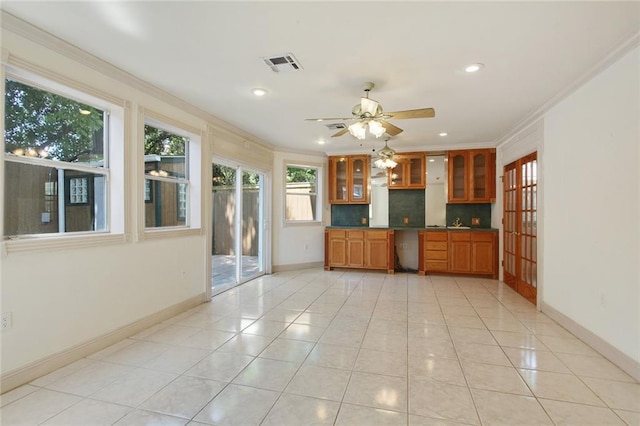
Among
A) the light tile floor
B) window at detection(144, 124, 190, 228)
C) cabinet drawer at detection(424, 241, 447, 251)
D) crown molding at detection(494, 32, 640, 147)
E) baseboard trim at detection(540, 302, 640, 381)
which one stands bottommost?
the light tile floor

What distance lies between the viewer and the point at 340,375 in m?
2.28

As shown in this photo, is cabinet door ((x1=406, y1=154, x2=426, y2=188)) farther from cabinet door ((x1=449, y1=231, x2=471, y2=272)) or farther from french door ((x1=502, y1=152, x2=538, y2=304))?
french door ((x1=502, y1=152, x2=538, y2=304))

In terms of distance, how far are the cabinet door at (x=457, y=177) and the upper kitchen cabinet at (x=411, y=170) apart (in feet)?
1.71

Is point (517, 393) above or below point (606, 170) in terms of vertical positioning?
below

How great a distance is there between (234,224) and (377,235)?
276 centimetres

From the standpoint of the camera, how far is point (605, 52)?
A: 2.41m

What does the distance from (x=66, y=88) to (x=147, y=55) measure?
0.69 meters

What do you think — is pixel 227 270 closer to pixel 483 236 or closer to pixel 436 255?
pixel 436 255

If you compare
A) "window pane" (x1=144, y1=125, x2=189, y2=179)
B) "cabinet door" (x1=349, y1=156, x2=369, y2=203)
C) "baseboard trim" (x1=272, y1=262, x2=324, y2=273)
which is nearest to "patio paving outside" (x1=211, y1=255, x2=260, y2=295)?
"baseboard trim" (x1=272, y1=262, x2=324, y2=273)

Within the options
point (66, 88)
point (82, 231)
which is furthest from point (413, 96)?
point (82, 231)

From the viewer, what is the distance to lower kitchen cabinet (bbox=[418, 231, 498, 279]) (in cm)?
554

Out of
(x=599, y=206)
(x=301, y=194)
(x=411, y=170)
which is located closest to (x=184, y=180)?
(x=301, y=194)

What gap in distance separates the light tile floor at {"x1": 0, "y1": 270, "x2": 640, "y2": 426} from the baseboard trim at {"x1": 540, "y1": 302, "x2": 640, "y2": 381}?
66 millimetres

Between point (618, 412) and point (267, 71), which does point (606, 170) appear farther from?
point (267, 71)
